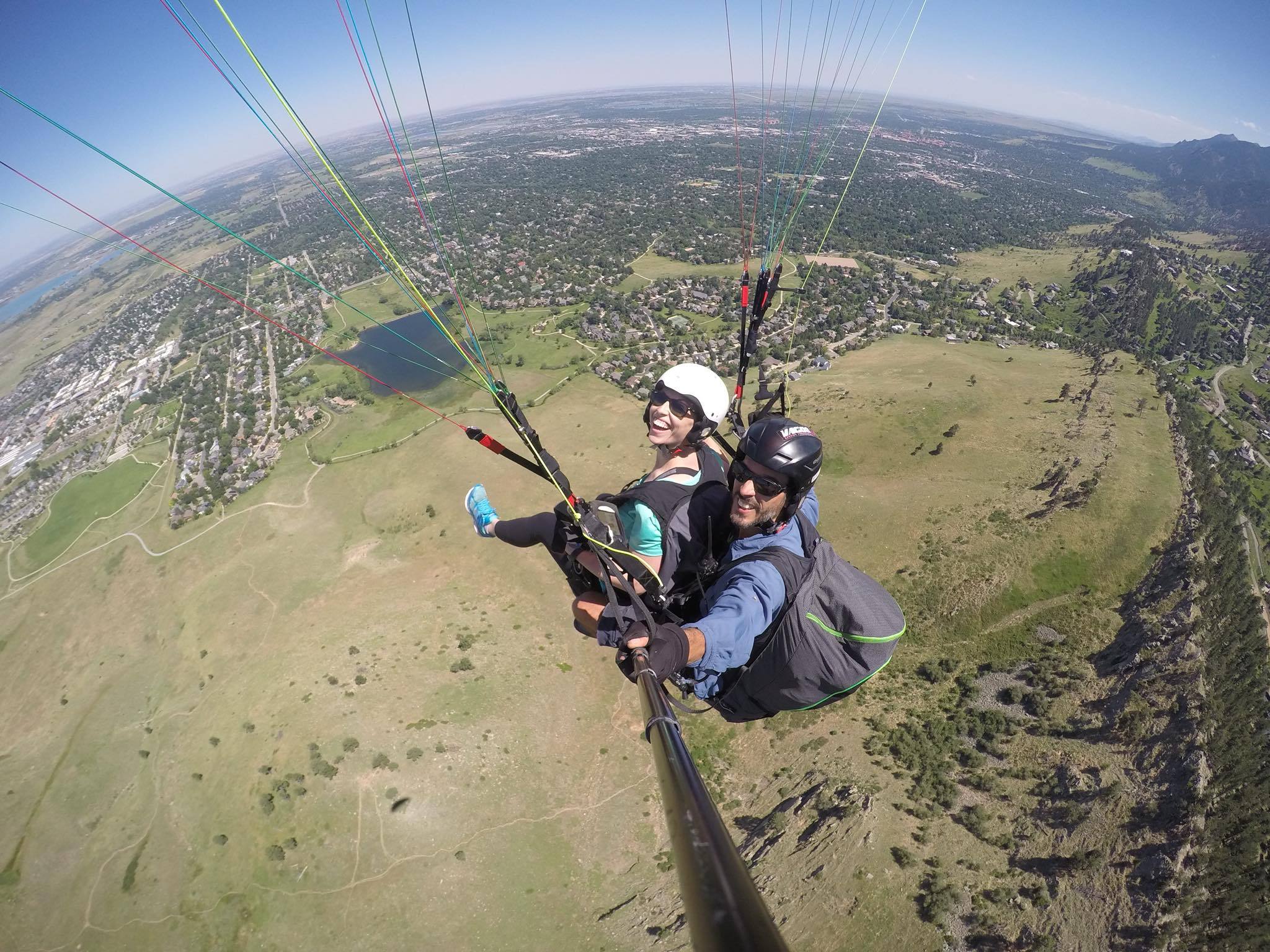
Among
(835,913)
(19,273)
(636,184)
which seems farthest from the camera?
(19,273)

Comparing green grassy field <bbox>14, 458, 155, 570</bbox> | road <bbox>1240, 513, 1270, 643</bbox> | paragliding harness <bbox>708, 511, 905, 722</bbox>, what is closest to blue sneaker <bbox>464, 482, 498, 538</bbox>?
paragliding harness <bbox>708, 511, 905, 722</bbox>

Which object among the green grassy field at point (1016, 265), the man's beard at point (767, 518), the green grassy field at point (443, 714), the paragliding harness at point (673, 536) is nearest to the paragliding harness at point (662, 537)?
the paragliding harness at point (673, 536)

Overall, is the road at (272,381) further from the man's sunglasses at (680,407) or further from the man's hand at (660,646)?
the man's hand at (660,646)

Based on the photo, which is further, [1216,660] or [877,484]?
[877,484]

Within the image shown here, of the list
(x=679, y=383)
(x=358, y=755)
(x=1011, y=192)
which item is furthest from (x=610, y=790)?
(x=1011, y=192)

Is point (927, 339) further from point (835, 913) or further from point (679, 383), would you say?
point (679, 383)

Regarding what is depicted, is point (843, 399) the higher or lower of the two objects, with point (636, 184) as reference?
lower
